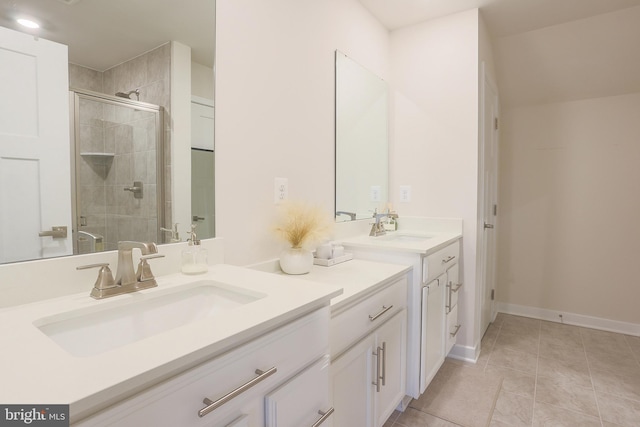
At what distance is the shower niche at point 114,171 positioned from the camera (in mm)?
951

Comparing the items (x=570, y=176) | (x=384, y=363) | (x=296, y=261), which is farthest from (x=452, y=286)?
(x=570, y=176)

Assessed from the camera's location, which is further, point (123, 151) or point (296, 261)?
point (296, 261)

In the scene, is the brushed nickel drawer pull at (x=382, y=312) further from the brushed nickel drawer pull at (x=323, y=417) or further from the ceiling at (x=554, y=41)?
the ceiling at (x=554, y=41)

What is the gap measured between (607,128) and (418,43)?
5.74 feet

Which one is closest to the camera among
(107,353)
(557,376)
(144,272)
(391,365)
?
(107,353)

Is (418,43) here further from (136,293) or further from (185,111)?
(136,293)

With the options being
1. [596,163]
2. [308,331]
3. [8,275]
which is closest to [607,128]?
[596,163]

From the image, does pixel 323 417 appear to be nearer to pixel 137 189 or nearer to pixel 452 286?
pixel 137 189


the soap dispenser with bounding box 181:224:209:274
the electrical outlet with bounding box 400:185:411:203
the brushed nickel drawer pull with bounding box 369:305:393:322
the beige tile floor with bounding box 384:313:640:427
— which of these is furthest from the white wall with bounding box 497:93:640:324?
the soap dispenser with bounding box 181:224:209:274

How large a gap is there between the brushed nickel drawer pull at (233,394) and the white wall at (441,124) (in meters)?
1.93

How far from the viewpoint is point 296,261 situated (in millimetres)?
1456

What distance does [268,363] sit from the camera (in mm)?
765

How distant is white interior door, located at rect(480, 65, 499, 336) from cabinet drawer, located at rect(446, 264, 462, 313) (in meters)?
0.42

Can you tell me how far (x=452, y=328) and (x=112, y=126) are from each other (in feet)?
6.77
